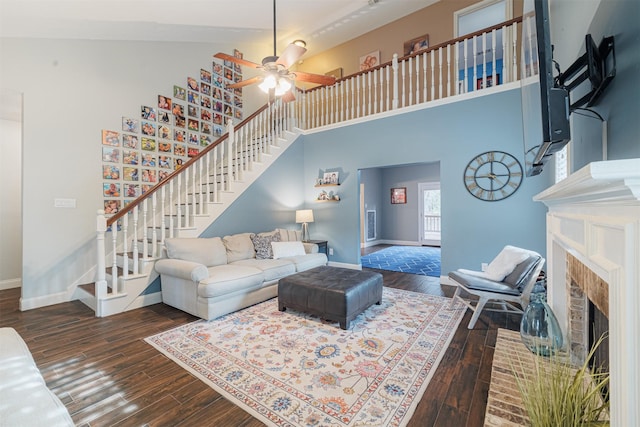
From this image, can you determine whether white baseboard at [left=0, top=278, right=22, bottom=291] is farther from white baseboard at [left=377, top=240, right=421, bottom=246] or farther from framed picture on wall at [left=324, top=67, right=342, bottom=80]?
white baseboard at [left=377, top=240, right=421, bottom=246]

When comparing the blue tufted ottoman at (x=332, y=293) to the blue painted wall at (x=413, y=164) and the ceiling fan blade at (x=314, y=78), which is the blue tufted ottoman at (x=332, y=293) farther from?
the ceiling fan blade at (x=314, y=78)

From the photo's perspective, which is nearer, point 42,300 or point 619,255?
point 619,255

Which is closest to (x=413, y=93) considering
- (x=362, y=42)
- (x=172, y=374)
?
(x=362, y=42)

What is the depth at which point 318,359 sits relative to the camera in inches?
88.8

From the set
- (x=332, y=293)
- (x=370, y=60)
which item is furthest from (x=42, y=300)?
(x=370, y=60)

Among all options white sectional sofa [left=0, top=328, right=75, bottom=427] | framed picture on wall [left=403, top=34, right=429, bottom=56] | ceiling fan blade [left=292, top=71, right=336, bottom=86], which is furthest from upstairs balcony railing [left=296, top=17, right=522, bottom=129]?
white sectional sofa [left=0, top=328, right=75, bottom=427]

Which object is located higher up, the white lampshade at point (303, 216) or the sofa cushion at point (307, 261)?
the white lampshade at point (303, 216)

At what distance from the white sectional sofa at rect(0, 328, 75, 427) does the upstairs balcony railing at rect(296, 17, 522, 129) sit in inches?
198

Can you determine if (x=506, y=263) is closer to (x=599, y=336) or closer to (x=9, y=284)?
(x=599, y=336)

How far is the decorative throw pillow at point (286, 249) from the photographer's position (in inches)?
171

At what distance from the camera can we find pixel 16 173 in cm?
432

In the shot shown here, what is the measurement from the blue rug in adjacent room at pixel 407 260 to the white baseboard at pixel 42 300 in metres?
4.82

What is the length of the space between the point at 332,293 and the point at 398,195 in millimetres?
6584

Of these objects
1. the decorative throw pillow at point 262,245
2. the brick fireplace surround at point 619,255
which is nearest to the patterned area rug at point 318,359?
the decorative throw pillow at point 262,245
